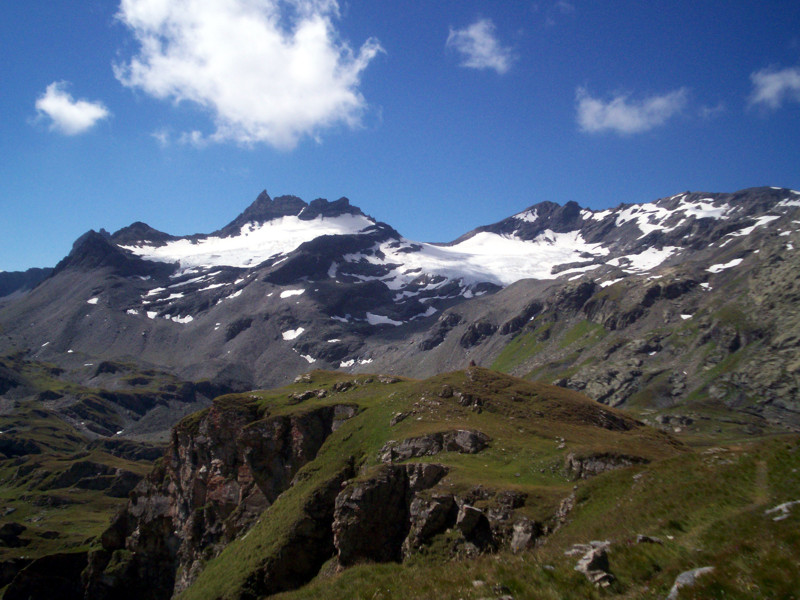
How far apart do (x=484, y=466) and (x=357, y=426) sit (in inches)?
693

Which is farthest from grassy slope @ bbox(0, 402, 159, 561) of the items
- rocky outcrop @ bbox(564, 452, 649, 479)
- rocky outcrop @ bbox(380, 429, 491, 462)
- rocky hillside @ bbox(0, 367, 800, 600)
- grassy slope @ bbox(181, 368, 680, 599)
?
rocky outcrop @ bbox(564, 452, 649, 479)

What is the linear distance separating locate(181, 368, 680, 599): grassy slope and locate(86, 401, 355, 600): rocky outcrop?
4.28 m

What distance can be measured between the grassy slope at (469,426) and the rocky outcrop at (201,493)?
4275 millimetres

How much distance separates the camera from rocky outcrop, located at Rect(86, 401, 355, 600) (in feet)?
181

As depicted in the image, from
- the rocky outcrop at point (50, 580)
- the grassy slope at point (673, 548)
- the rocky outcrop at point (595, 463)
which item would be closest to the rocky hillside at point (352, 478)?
the rocky outcrop at point (595, 463)

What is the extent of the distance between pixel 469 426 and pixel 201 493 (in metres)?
38.9

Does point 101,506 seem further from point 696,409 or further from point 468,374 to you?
point 696,409

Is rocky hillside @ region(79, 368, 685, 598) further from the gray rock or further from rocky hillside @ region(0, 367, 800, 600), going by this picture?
the gray rock

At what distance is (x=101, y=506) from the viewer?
5738 inches

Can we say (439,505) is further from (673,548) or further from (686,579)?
(686,579)

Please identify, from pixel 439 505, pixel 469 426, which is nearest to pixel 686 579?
pixel 439 505

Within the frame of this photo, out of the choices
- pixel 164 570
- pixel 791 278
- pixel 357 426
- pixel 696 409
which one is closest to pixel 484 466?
pixel 357 426

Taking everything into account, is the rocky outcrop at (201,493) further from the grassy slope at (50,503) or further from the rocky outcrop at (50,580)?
the grassy slope at (50,503)

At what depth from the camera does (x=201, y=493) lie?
210ft
